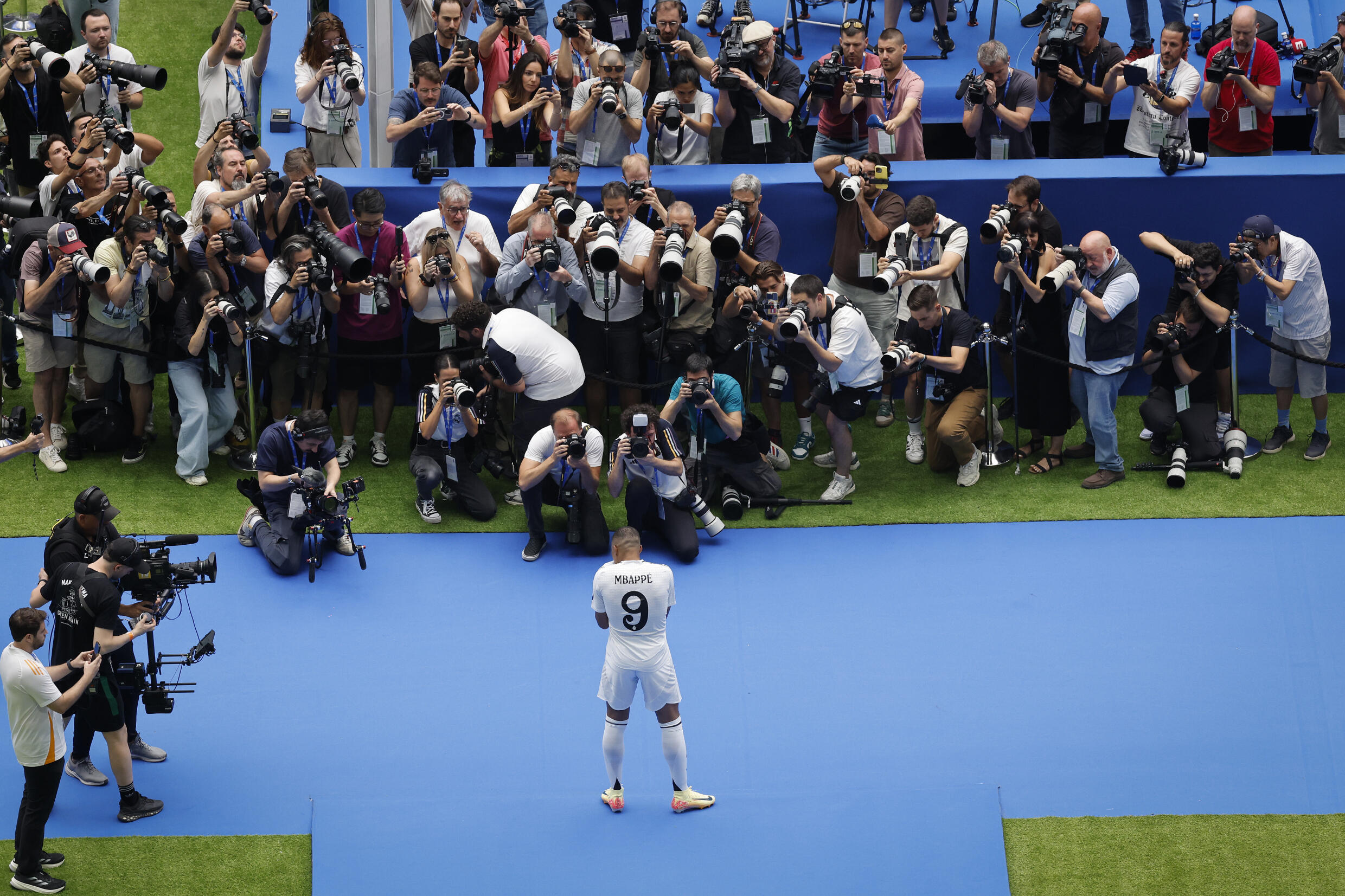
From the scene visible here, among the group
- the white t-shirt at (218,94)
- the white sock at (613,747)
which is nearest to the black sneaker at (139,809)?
the white sock at (613,747)

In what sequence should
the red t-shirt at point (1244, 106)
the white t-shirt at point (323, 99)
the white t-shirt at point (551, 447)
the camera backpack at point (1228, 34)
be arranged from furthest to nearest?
the camera backpack at point (1228, 34)
the red t-shirt at point (1244, 106)
the white t-shirt at point (323, 99)
the white t-shirt at point (551, 447)

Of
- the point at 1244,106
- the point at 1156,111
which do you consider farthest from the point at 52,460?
the point at 1244,106

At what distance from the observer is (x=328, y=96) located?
439 inches

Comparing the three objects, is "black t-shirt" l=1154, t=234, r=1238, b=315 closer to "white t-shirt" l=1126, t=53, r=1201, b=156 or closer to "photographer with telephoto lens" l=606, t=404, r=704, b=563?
"white t-shirt" l=1126, t=53, r=1201, b=156

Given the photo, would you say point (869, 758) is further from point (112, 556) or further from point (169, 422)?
point (169, 422)

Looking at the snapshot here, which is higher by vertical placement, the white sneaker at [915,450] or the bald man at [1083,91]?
the bald man at [1083,91]

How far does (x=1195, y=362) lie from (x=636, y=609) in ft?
15.4

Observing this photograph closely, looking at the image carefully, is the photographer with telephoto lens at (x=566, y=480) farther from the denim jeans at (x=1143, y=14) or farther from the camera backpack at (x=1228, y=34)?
the denim jeans at (x=1143, y=14)

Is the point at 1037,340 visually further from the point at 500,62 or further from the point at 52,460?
the point at 52,460

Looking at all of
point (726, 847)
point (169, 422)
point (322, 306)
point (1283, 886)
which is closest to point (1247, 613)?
point (1283, 886)

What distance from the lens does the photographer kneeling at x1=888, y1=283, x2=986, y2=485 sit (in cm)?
1016

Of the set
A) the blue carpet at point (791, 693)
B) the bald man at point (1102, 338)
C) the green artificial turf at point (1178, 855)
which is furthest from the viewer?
the bald man at point (1102, 338)

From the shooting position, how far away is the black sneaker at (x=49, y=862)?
7.61 m

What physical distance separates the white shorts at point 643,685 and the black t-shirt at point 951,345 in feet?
11.0
